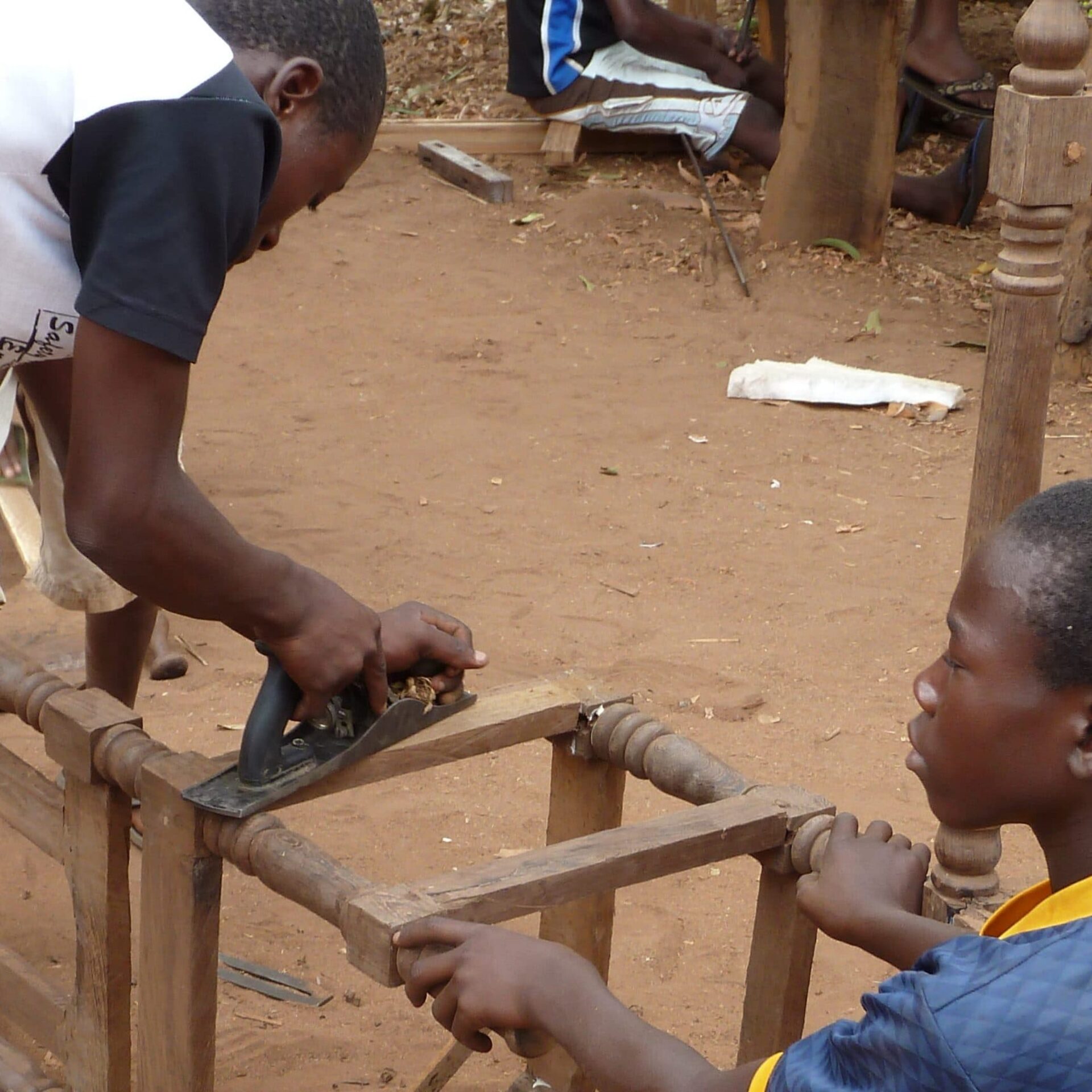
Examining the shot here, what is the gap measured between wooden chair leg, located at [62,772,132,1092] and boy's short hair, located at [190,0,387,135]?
103 cm

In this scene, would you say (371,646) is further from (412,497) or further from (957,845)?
(412,497)

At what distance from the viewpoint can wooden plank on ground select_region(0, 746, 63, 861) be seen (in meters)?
2.37

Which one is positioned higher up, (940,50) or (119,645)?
(940,50)

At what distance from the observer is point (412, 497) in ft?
17.2

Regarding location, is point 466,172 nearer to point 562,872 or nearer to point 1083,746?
point 562,872

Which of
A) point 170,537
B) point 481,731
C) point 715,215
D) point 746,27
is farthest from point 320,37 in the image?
point 746,27

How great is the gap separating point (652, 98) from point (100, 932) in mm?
6897

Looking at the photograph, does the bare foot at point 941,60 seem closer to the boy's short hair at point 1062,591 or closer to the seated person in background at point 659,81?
the seated person in background at point 659,81

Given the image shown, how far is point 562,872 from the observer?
1.82 m

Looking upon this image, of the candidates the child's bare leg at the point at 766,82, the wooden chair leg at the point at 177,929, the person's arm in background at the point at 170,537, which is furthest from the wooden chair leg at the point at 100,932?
the child's bare leg at the point at 766,82

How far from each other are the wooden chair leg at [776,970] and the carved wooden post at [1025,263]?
0.52 metres

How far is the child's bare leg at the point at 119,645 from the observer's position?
3164 mm

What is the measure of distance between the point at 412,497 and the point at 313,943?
7.51 feet

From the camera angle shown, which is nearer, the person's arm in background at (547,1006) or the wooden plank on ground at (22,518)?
the person's arm in background at (547,1006)
